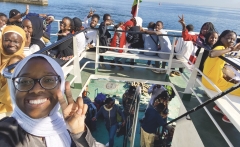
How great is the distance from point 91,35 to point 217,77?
338 centimetres

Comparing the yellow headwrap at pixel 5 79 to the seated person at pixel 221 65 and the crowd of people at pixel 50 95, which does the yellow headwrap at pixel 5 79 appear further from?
the seated person at pixel 221 65

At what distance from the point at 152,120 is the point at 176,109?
102 inches

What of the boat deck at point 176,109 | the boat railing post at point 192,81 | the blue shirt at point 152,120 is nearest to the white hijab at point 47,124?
the boat deck at point 176,109

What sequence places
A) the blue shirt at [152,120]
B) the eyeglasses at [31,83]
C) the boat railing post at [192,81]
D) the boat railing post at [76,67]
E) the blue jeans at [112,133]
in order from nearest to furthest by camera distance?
the eyeglasses at [31,83]
the boat railing post at [192,81]
the boat railing post at [76,67]
the blue shirt at [152,120]
the blue jeans at [112,133]

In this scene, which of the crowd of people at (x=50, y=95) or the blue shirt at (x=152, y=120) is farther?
the blue shirt at (x=152, y=120)

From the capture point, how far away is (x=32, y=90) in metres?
1.19

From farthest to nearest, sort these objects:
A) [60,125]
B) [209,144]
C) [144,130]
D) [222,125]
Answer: [144,130] < [222,125] < [209,144] < [60,125]

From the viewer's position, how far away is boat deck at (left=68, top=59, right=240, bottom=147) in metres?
2.89

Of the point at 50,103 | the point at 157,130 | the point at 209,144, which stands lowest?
the point at 157,130

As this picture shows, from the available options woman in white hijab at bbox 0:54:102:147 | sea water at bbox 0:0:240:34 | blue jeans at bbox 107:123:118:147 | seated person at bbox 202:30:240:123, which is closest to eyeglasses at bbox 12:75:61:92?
woman in white hijab at bbox 0:54:102:147

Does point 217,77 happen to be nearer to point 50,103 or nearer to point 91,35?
point 50,103

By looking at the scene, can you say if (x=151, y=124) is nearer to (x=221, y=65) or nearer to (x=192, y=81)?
(x=192, y=81)

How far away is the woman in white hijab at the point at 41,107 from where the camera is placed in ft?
3.84

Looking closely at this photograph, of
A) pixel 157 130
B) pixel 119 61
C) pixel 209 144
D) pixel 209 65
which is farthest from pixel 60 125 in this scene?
pixel 119 61
